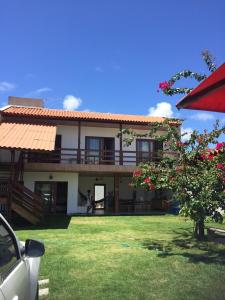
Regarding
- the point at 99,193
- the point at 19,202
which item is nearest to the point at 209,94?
the point at 19,202

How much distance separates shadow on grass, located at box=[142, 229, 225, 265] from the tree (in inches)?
25.1

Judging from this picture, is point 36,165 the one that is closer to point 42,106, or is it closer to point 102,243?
point 42,106

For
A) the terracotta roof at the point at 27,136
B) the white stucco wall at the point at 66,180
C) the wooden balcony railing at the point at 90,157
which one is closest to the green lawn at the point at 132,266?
the terracotta roof at the point at 27,136

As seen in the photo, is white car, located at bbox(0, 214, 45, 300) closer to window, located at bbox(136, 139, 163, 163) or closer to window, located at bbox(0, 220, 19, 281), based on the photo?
window, located at bbox(0, 220, 19, 281)

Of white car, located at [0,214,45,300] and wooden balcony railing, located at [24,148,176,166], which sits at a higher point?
wooden balcony railing, located at [24,148,176,166]

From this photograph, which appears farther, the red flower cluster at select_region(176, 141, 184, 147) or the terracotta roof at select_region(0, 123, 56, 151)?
the terracotta roof at select_region(0, 123, 56, 151)

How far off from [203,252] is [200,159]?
246 cm

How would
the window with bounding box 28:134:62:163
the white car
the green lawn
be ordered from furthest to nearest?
the window with bounding box 28:134:62:163 → the green lawn → the white car

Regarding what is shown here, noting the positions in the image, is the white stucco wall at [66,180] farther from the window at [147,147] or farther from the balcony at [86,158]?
the window at [147,147]

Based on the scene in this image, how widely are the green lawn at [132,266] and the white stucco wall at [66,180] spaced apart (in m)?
10.5

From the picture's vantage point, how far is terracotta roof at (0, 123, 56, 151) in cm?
1782

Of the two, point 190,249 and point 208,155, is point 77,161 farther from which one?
point 190,249

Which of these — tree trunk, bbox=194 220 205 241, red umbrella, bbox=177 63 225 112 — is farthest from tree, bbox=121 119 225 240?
red umbrella, bbox=177 63 225 112

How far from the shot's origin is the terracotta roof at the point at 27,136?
17.8 metres
